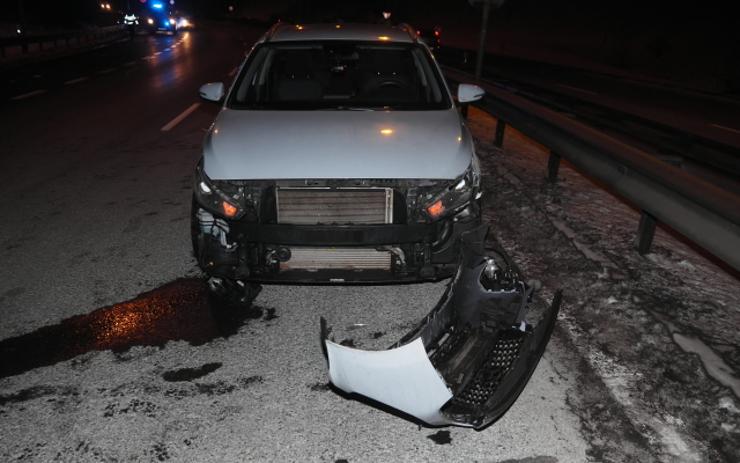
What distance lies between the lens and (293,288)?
4.51 meters

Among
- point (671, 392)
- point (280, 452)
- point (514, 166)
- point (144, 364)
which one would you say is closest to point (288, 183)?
point (144, 364)

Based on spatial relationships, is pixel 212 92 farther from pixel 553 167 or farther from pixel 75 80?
pixel 75 80

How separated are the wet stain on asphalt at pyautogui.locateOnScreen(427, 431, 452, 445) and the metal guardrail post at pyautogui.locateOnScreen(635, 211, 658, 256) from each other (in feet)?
9.71

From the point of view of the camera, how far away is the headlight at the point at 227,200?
145 inches

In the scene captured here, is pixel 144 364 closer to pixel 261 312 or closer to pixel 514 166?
pixel 261 312

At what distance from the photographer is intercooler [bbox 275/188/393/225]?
11.9ft

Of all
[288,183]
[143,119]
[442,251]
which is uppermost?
[288,183]

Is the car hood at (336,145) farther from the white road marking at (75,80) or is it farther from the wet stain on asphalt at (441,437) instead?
the white road marking at (75,80)

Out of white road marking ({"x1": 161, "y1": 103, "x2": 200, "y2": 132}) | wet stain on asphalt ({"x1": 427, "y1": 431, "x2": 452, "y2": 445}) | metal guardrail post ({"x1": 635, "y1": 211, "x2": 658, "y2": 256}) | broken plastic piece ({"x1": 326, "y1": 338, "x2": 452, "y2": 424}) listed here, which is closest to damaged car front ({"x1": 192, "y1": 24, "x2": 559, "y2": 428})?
broken plastic piece ({"x1": 326, "y1": 338, "x2": 452, "y2": 424})

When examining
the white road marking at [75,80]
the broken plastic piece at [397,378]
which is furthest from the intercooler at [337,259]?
the white road marking at [75,80]

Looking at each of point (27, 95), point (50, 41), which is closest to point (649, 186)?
point (27, 95)

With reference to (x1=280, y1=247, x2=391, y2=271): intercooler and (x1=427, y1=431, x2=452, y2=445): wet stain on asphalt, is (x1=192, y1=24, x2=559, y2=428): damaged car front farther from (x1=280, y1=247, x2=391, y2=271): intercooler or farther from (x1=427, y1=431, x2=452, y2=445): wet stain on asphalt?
(x1=427, y1=431, x2=452, y2=445): wet stain on asphalt

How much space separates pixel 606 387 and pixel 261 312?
224cm

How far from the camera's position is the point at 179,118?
450 inches
